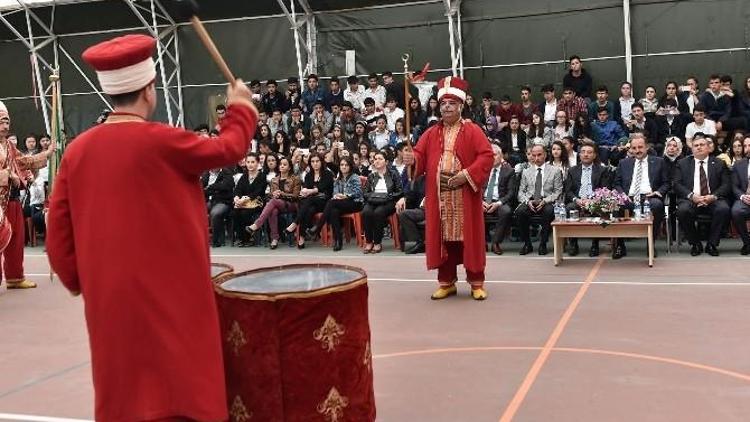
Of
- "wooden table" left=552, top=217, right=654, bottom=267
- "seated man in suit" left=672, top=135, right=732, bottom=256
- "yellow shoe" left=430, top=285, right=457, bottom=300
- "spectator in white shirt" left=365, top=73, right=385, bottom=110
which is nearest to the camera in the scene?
"yellow shoe" left=430, top=285, right=457, bottom=300

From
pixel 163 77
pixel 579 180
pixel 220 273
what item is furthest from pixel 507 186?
pixel 163 77

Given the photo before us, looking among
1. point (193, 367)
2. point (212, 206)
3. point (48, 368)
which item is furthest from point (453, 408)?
point (212, 206)

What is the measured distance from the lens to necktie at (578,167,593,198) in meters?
9.60

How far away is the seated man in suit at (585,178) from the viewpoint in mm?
9562

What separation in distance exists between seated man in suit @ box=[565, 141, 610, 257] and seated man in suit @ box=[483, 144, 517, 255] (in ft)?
2.30

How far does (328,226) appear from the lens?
11.4 metres

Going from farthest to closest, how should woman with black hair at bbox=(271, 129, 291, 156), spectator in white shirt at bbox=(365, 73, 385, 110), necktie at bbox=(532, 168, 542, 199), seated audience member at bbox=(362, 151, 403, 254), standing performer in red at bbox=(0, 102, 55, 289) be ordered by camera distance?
spectator in white shirt at bbox=(365, 73, 385, 110), woman with black hair at bbox=(271, 129, 291, 156), seated audience member at bbox=(362, 151, 403, 254), necktie at bbox=(532, 168, 542, 199), standing performer in red at bbox=(0, 102, 55, 289)

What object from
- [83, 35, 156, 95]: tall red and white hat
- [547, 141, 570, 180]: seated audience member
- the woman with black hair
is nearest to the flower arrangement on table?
[547, 141, 570, 180]: seated audience member

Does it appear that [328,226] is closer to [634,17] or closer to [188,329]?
[634,17]

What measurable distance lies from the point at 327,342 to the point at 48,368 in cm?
280

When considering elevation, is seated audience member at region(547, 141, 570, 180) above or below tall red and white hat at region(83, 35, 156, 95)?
below

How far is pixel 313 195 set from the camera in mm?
11266

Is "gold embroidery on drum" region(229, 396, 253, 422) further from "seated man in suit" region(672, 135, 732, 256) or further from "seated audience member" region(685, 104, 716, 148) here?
"seated audience member" region(685, 104, 716, 148)

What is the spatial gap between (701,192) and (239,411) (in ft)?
24.6
